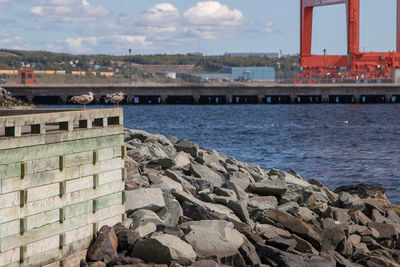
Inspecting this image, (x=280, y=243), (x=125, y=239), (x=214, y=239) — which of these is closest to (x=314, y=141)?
(x=280, y=243)

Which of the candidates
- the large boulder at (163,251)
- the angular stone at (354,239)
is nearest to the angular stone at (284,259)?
the large boulder at (163,251)

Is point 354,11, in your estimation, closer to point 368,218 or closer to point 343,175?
point 343,175

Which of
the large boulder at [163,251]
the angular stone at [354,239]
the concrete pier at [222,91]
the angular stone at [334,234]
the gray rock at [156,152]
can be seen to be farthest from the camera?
the concrete pier at [222,91]

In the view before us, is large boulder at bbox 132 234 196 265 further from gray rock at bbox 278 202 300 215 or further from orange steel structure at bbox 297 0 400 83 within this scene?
Answer: orange steel structure at bbox 297 0 400 83

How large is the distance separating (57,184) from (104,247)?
1153 mm

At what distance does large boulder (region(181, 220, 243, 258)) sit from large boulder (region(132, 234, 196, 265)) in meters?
0.35

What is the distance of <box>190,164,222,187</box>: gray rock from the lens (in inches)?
563

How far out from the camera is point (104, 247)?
958 cm

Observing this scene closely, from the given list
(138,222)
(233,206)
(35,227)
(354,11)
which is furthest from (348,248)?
(354,11)

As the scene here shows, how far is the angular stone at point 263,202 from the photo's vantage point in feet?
42.0

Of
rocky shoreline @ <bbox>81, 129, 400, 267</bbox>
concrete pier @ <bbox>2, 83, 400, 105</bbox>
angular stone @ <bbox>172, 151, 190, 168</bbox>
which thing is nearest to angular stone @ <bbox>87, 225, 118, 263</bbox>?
rocky shoreline @ <bbox>81, 129, 400, 267</bbox>

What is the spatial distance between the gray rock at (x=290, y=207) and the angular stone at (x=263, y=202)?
0.61 ft

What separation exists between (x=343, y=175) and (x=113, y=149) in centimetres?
1598

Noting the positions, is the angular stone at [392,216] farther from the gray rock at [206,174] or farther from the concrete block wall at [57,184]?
the concrete block wall at [57,184]
